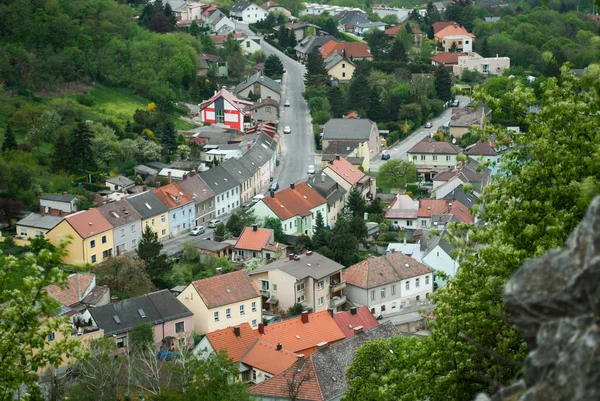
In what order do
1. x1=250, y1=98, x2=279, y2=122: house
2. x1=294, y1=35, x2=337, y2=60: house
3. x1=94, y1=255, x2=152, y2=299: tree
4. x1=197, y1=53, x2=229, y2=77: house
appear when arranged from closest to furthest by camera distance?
x1=94, y1=255, x2=152, y2=299: tree
x1=250, y1=98, x2=279, y2=122: house
x1=197, y1=53, x2=229, y2=77: house
x1=294, y1=35, x2=337, y2=60: house

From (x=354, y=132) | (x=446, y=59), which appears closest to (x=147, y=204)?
(x=354, y=132)

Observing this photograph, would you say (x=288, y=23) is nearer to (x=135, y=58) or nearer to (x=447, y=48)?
(x=447, y=48)

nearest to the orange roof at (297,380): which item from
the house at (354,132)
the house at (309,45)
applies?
the house at (354,132)

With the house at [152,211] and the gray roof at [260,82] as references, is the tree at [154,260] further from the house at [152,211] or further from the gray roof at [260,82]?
the gray roof at [260,82]

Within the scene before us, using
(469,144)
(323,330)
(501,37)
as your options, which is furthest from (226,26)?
(323,330)

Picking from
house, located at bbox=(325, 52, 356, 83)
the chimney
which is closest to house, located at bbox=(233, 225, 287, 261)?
the chimney

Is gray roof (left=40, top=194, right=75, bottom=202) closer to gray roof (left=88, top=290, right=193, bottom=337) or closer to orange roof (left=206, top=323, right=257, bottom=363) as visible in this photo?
gray roof (left=88, top=290, right=193, bottom=337)

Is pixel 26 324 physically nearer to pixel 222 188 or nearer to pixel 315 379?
pixel 315 379
